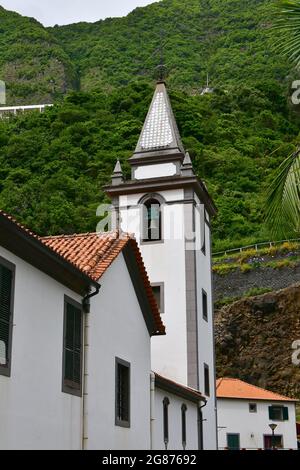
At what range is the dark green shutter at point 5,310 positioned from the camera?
11.9 metres

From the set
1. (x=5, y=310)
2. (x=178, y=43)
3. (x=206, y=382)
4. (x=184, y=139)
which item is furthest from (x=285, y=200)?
(x=178, y=43)

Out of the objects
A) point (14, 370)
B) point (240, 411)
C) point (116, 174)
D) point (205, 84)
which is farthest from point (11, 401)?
point (205, 84)

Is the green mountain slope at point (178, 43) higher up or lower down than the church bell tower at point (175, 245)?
higher up

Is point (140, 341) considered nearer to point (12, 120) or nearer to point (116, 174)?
point (116, 174)

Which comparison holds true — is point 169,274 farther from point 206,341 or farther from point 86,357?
point 86,357

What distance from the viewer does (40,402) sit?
12859 millimetres

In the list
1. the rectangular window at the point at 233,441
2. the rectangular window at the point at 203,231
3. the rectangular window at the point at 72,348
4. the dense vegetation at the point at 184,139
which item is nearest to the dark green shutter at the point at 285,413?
the rectangular window at the point at 233,441

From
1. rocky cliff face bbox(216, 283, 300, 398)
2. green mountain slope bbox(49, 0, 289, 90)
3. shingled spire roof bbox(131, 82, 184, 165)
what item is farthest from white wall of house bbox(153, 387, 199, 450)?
green mountain slope bbox(49, 0, 289, 90)

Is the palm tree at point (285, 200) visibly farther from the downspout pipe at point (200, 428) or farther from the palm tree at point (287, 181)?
the downspout pipe at point (200, 428)

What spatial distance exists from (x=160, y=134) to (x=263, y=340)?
21.1m

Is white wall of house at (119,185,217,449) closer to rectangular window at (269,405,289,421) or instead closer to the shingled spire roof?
the shingled spire roof

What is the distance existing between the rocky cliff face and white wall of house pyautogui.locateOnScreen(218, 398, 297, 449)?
3.50 m

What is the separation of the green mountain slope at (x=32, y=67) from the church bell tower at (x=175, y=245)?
93.1 meters

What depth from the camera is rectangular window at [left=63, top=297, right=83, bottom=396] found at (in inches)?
558
